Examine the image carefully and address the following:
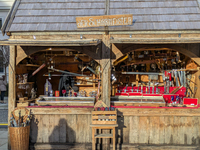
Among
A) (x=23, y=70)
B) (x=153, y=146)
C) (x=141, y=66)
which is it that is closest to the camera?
(x=153, y=146)

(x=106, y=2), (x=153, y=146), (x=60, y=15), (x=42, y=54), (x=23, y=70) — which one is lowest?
(x=153, y=146)

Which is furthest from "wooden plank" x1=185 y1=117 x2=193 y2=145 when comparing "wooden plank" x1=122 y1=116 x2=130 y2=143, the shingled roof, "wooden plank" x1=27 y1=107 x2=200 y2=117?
the shingled roof

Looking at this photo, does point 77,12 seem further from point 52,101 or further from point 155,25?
point 52,101

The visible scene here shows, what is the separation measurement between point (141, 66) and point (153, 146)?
12.8 ft

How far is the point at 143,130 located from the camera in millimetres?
6520

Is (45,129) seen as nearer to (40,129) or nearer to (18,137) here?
(40,129)

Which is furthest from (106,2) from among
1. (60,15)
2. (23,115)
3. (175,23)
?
(23,115)

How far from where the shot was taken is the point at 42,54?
9.62m

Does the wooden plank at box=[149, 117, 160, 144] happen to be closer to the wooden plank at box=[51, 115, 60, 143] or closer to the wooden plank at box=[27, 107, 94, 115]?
the wooden plank at box=[27, 107, 94, 115]

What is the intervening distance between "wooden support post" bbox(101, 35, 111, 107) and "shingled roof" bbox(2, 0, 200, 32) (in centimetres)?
49

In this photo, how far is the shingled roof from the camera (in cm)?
662

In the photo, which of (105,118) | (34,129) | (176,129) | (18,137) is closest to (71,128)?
(34,129)

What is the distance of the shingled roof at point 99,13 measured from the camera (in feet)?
21.7

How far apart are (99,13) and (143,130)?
11.9 ft
